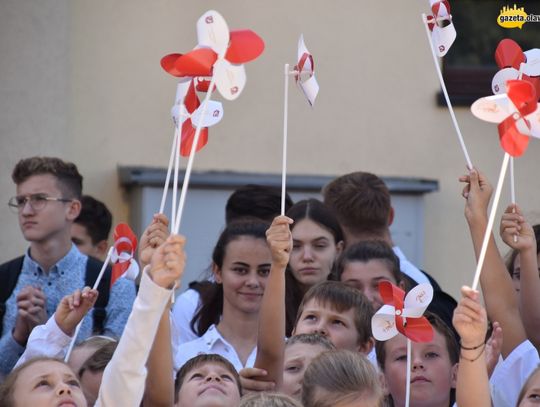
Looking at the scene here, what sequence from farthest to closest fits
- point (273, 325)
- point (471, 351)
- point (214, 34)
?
point (273, 325)
point (214, 34)
point (471, 351)

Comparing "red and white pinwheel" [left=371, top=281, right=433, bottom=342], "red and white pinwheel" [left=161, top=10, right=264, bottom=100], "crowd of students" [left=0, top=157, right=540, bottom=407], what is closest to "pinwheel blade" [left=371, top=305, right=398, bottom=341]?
"red and white pinwheel" [left=371, top=281, right=433, bottom=342]

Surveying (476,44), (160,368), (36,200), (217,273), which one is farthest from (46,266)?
(476,44)

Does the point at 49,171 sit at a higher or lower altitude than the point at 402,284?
higher

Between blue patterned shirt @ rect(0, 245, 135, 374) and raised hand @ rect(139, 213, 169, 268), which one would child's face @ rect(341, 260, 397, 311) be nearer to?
blue patterned shirt @ rect(0, 245, 135, 374)

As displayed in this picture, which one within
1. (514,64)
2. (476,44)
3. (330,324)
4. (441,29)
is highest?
(476,44)

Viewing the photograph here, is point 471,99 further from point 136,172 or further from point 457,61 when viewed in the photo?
point 136,172

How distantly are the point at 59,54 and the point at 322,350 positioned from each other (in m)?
3.38

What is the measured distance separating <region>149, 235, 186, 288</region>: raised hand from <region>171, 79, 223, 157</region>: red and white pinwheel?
0.65 m

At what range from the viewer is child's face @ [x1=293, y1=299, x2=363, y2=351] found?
18.4 feet

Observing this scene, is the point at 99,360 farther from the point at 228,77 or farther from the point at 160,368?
the point at 228,77

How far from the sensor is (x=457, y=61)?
9.02 meters

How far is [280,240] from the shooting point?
16.5 feet

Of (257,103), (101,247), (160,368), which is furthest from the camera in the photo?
(257,103)

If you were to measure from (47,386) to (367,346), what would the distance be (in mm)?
1420
